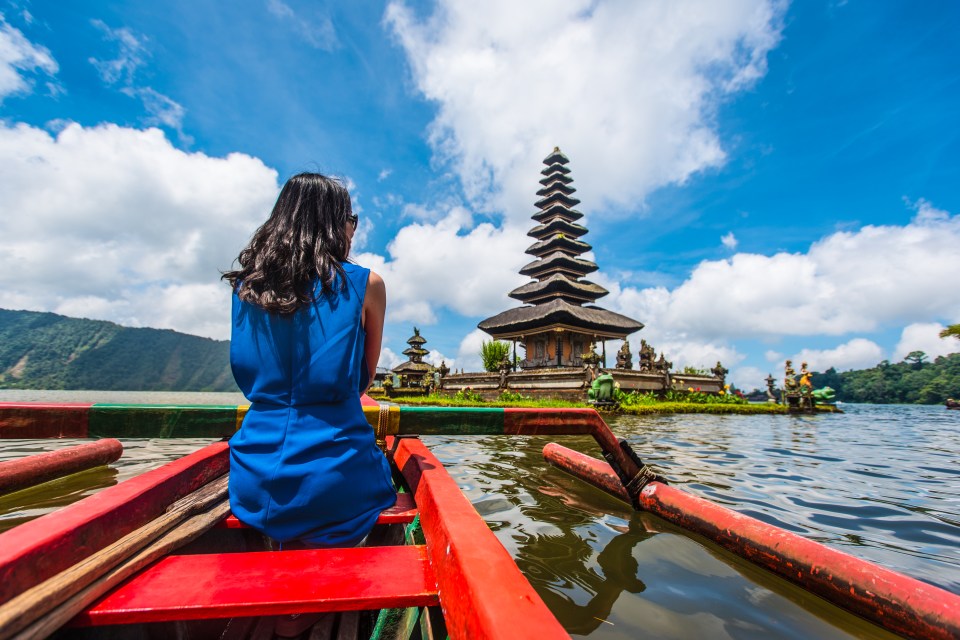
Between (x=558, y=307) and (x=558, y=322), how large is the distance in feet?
3.24

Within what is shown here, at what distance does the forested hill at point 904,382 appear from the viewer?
55094mm

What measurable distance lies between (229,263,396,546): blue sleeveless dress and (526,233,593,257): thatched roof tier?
2695cm

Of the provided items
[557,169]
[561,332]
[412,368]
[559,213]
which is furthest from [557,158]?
[412,368]

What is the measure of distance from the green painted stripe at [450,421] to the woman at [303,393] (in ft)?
3.72

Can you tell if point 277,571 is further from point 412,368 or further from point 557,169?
point 557,169

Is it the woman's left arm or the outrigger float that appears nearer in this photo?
the outrigger float

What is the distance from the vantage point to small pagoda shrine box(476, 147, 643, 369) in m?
22.4

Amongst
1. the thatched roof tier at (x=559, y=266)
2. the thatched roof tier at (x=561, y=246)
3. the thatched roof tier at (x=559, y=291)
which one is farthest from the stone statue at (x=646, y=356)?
the thatched roof tier at (x=561, y=246)

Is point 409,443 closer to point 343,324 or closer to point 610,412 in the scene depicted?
point 343,324

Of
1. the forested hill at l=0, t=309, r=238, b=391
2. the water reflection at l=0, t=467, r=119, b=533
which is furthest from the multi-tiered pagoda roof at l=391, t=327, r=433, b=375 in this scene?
the forested hill at l=0, t=309, r=238, b=391

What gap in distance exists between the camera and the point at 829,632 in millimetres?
1677

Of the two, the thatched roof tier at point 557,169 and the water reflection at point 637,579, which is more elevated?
the thatched roof tier at point 557,169

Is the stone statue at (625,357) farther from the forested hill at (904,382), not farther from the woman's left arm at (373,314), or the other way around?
the forested hill at (904,382)

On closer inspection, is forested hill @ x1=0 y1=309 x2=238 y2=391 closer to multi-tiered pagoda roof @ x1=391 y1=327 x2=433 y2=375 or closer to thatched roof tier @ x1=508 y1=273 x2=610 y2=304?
multi-tiered pagoda roof @ x1=391 y1=327 x2=433 y2=375
